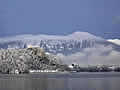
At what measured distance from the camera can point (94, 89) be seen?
55594mm

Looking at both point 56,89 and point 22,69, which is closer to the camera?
point 56,89

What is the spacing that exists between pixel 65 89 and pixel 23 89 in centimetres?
603

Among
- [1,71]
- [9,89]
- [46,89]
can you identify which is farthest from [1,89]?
[1,71]

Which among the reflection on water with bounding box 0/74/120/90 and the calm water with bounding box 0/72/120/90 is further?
the calm water with bounding box 0/72/120/90

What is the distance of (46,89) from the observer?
57094mm

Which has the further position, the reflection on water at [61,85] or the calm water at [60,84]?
the calm water at [60,84]

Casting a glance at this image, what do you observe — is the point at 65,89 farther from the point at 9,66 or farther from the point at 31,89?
the point at 9,66

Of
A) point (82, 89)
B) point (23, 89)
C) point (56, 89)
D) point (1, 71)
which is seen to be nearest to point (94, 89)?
point (82, 89)

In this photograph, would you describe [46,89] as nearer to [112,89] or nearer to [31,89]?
[31,89]

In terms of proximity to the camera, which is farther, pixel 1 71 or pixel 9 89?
pixel 1 71

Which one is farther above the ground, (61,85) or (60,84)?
(60,84)

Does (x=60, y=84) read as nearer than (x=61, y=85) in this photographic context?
No

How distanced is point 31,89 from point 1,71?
137621mm

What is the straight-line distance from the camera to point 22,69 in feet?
643
